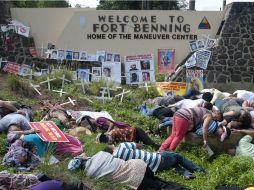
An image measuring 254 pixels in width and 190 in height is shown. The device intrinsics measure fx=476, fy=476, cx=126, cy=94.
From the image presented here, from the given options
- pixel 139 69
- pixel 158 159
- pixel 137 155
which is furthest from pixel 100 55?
pixel 137 155

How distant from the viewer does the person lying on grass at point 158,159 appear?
280 inches

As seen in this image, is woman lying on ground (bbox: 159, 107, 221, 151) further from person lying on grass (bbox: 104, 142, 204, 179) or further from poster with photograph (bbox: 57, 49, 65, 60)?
poster with photograph (bbox: 57, 49, 65, 60)

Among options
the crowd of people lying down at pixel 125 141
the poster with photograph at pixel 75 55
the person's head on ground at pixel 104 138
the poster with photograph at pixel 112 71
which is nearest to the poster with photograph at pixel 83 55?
the poster with photograph at pixel 75 55

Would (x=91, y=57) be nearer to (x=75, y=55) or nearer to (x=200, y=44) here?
(x=75, y=55)

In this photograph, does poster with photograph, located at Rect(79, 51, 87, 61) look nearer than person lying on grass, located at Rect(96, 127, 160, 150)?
No

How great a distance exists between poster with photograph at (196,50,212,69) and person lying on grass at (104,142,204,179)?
29.6 ft

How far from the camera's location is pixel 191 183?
7.23m

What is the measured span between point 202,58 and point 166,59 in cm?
208

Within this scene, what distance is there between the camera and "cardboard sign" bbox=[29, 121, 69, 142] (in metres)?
7.64

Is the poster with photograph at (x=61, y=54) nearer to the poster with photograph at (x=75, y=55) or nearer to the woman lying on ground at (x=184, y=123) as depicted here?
the poster with photograph at (x=75, y=55)

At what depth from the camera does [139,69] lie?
16.5 meters

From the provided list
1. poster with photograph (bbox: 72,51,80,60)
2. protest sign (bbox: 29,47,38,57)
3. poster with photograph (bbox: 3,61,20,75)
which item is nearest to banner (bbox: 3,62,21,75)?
poster with photograph (bbox: 3,61,20,75)

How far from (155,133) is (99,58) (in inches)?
313

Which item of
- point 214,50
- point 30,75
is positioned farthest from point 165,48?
point 30,75
